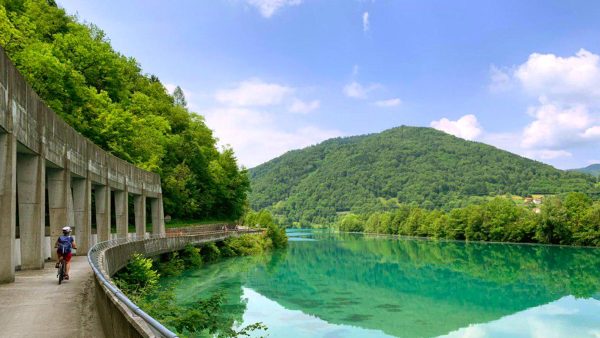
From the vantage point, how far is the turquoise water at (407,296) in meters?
26.5

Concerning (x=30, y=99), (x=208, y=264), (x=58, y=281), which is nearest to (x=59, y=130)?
(x=30, y=99)

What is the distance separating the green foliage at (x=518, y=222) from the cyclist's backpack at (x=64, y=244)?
8590 centimetres

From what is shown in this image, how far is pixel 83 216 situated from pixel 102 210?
475 cm

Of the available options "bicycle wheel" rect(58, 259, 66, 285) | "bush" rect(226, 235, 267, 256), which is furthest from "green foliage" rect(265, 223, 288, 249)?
"bicycle wheel" rect(58, 259, 66, 285)

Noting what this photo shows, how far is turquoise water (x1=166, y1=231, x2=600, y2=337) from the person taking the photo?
26531 mm

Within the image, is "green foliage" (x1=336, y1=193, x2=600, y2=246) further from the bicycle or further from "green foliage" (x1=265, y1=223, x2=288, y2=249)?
the bicycle

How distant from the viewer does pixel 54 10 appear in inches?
1795

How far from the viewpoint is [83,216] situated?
26344mm

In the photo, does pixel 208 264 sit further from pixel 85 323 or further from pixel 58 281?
pixel 85 323

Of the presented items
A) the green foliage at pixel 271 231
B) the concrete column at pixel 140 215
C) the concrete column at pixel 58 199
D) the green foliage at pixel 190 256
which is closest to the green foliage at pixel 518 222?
the green foliage at pixel 271 231

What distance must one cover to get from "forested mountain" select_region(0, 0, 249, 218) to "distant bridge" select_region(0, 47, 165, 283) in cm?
Answer: 673

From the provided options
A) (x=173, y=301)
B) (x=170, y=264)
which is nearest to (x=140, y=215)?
(x=170, y=264)

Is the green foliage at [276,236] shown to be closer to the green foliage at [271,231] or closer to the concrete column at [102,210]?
the green foliage at [271,231]

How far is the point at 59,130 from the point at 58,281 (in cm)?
852
